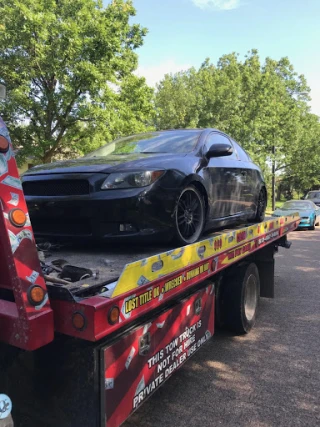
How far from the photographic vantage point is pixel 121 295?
6.63ft

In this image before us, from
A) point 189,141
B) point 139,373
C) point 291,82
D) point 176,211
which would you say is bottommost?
point 139,373

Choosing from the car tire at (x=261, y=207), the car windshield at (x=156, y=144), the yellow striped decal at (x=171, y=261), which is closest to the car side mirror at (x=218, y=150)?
the car windshield at (x=156, y=144)

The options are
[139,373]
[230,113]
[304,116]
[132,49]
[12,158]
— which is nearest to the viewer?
[12,158]

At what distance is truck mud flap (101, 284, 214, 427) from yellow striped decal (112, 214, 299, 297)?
0.36 m

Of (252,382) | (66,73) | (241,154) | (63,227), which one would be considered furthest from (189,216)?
(66,73)

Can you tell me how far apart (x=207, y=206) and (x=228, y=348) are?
1.66 m

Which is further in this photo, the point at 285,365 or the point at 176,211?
the point at 285,365

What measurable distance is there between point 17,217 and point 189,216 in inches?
80.5

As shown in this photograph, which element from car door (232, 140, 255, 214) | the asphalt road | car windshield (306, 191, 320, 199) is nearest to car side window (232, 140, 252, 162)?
car door (232, 140, 255, 214)

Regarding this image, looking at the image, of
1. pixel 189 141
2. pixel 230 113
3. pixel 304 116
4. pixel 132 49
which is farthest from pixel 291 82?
pixel 189 141

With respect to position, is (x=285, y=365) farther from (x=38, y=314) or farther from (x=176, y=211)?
(x=38, y=314)

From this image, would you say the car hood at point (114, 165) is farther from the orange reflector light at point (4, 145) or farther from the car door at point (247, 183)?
the car door at point (247, 183)

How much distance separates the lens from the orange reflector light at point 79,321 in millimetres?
1867

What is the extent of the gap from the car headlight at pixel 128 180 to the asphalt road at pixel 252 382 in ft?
5.96
